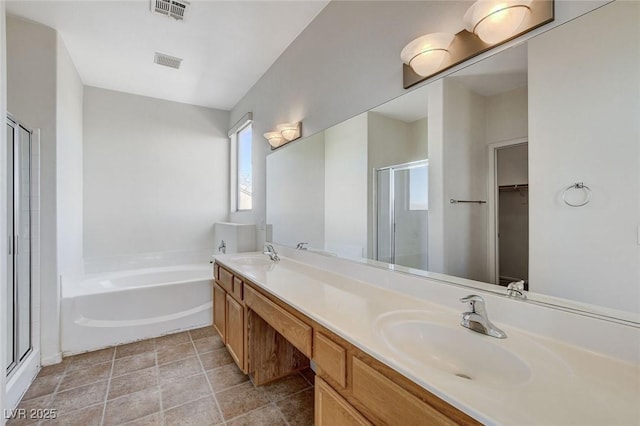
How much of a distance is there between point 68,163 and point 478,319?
357cm

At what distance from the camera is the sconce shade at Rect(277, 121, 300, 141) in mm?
2404

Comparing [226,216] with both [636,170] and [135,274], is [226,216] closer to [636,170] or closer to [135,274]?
[135,274]

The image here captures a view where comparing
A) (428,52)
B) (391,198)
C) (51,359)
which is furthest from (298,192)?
(51,359)

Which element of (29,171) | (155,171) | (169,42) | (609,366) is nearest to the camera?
(609,366)

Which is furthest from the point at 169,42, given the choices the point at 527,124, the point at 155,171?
the point at 527,124

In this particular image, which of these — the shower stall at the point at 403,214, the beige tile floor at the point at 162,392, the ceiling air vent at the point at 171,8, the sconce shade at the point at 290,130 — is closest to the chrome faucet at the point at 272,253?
the beige tile floor at the point at 162,392

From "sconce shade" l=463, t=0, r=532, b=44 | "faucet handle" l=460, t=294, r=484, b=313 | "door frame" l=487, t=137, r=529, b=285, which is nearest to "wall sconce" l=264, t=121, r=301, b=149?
"sconce shade" l=463, t=0, r=532, b=44

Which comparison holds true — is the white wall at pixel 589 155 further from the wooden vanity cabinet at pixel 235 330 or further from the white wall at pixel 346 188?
the wooden vanity cabinet at pixel 235 330

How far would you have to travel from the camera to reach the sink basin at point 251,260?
94.8 inches

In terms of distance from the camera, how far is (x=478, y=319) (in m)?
0.95

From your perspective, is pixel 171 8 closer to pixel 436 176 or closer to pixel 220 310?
pixel 436 176

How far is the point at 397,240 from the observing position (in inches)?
60.3

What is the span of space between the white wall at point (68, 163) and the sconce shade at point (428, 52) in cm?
285

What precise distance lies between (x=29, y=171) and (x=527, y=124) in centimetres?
321
